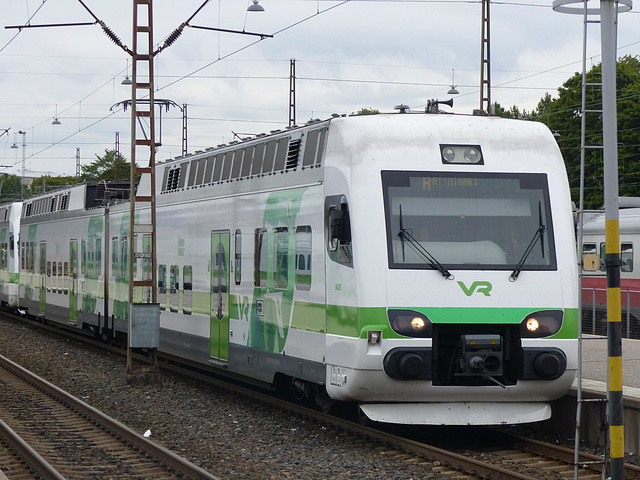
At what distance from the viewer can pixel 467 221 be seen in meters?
11.4

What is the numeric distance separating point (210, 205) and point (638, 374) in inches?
259

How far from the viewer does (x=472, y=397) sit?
1127 cm

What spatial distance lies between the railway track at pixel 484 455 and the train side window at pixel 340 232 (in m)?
1.94

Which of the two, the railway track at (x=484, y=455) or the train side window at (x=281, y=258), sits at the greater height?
the train side window at (x=281, y=258)

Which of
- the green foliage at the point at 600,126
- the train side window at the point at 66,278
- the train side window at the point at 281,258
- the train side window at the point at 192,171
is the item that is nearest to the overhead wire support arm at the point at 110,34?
the train side window at the point at 192,171

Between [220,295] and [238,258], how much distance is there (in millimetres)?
955

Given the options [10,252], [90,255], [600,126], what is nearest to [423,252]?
[90,255]

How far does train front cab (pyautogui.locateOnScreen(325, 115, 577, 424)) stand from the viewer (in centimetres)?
1102

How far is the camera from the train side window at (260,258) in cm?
1404

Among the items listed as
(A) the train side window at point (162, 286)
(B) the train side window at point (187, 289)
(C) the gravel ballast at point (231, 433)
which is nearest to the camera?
(C) the gravel ballast at point (231, 433)

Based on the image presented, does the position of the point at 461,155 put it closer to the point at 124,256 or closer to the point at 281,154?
the point at 281,154

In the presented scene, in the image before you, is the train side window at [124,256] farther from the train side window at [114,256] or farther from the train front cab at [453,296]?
the train front cab at [453,296]

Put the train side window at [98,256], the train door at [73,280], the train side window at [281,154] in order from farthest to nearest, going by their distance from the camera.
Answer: the train door at [73,280] → the train side window at [98,256] → the train side window at [281,154]

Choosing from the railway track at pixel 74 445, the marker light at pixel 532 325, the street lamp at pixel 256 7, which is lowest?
the railway track at pixel 74 445
